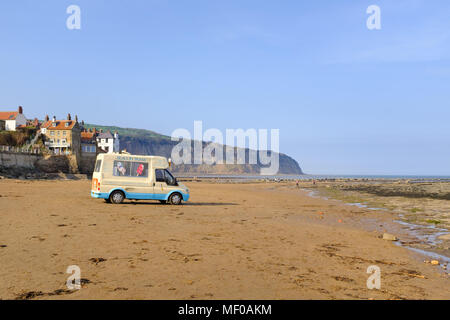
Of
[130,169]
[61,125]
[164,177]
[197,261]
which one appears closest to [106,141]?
[61,125]

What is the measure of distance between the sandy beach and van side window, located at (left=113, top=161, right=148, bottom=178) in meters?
6.13

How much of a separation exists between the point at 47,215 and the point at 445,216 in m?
21.3

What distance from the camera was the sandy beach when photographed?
6.10 m

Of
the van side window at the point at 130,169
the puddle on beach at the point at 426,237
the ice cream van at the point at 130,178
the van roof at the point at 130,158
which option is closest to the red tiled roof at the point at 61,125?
the van roof at the point at 130,158

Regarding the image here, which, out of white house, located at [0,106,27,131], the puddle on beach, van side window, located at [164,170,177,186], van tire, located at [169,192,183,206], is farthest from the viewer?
white house, located at [0,106,27,131]

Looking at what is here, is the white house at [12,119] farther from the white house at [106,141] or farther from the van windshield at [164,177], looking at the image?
the van windshield at [164,177]

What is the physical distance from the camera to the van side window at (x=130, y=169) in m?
20.4

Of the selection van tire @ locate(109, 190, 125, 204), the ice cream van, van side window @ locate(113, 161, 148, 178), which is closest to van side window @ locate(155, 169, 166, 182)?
the ice cream van

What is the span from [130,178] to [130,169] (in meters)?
0.53

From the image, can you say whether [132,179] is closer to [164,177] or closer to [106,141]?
[164,177]

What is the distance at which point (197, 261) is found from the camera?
8.10m

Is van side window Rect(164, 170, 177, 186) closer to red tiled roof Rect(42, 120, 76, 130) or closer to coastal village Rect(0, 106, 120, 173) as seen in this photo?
coastal village Rect(0, 106, 120, 173)

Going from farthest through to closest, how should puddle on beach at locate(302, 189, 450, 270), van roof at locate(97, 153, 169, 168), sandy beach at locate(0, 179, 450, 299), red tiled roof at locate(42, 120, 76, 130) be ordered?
red tiled roof at locate(42, 120, 76, 130), van roof at locate(97, 153, 169, 168), puddle on beach at locate(302, 189, 450, 270), sandy beach at locate(0, 179, 450, 299)
